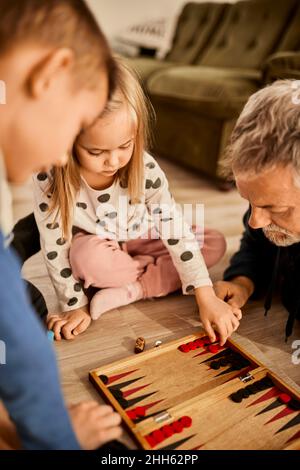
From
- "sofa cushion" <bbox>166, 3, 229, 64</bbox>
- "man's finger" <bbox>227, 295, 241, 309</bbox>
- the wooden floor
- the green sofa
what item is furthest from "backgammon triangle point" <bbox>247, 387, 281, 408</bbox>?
"sofa cushion" <bbox>166, 3, 229, 64</bbox>

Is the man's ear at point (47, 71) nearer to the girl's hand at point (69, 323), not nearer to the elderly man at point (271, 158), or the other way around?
the elderly man at point (271, 158)

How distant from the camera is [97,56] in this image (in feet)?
2.08

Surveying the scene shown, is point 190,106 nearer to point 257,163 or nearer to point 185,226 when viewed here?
point 185,226

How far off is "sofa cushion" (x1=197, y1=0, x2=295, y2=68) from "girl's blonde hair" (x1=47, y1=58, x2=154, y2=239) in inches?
79.0

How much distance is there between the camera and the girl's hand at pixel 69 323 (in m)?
1.12

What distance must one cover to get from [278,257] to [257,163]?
435mm

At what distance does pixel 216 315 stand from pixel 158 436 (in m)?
0.37

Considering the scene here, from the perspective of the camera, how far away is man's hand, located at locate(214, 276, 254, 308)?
1.26 meters

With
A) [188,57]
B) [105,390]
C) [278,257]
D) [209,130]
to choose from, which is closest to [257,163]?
[278,257]

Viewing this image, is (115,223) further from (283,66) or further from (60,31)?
Result: (283,66)

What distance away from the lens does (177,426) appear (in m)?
0.84

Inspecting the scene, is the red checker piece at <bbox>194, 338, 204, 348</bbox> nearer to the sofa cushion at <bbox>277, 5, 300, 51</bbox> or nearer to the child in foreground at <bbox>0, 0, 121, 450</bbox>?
the child in foreground at <bbox>0, 0, 121, 450</bbox>

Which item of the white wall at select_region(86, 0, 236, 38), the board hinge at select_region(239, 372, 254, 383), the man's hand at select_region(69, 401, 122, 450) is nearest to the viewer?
the man's hand at select_region(69, 401, 122, 450)

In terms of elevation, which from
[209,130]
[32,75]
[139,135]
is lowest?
[209,130]
